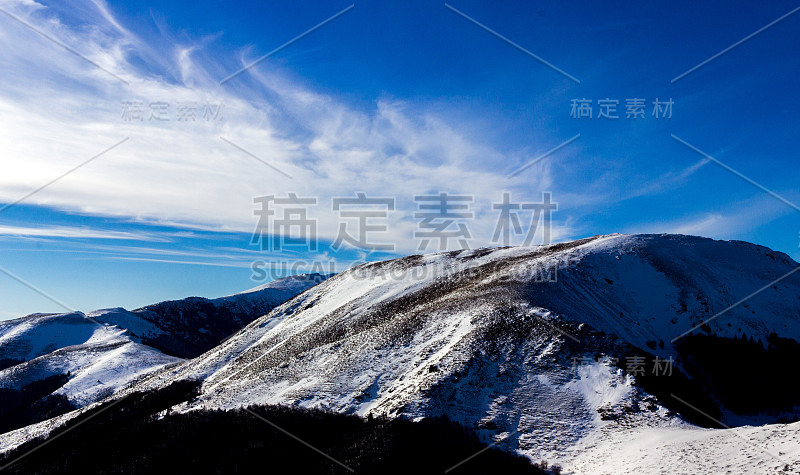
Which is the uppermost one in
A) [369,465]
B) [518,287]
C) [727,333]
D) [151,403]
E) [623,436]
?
[518,287]

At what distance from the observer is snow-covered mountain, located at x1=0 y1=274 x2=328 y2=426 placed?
2511 inches

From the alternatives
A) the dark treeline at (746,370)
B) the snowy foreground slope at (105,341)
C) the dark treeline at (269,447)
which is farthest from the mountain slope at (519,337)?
the snowy foreground slope at (105,341)

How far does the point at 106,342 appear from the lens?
90438mm

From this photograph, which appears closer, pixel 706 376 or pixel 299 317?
pixel 706 376

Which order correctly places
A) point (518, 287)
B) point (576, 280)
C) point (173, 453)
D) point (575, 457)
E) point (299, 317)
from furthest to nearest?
point (299, 317) → point (576, 280) → point (518, 287) → point (173, 453) → point (575, 457)

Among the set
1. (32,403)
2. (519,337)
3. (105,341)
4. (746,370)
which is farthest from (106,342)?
(746,370)

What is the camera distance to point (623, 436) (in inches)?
854

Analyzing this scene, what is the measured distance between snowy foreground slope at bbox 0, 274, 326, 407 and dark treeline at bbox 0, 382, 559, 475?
1339 inches

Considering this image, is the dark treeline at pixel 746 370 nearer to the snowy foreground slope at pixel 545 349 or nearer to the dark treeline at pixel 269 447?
the snowy foreground slope at pixel 545 349

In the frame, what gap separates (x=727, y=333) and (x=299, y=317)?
47684mm

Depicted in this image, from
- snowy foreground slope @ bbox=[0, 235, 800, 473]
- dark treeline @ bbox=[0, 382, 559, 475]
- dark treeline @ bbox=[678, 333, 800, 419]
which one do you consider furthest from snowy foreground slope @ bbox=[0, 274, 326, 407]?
dark treeline @ bbox=[678, 333, 800, 419]

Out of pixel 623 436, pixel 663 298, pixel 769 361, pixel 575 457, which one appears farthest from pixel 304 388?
pixel 769 361

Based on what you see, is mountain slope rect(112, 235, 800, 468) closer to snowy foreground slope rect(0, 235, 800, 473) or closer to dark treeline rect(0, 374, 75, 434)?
snowy foreground slope rect(0, 235, 800, 473)

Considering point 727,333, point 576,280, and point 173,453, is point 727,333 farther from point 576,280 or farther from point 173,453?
point 173,453
